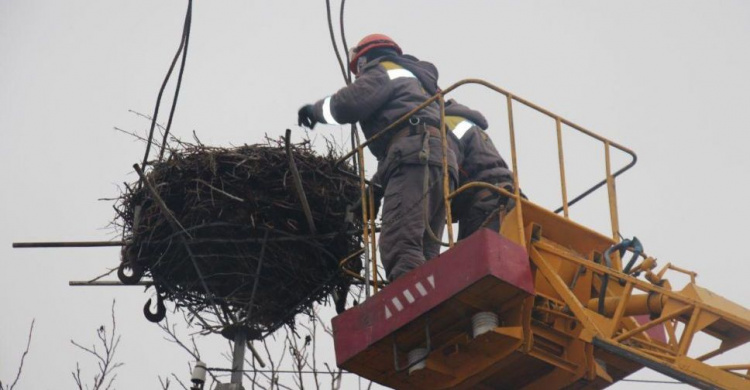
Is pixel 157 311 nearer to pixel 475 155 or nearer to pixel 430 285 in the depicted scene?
pixel 475 155

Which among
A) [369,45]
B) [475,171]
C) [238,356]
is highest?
[369,45]

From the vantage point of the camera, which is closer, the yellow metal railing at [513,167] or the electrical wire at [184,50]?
the yellow metal railing at [513,167]

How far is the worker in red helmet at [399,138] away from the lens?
8.24 meters

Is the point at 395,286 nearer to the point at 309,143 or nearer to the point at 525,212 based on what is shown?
the point at 525,212

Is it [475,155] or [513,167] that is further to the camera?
[475,155]

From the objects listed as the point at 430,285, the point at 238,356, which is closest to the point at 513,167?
Result: the point at 430,285

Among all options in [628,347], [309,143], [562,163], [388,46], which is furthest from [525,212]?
[309,143]

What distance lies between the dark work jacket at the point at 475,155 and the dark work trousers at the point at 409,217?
620mm

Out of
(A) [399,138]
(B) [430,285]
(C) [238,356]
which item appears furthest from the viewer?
(C) [238,356]

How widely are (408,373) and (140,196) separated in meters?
3.36

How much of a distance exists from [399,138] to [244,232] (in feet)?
5.93

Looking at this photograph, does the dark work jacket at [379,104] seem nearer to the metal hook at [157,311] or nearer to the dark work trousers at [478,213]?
the dark work trousers at [478,213]

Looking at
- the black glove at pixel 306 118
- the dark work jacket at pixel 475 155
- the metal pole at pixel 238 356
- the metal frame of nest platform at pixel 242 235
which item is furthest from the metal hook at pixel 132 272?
the dark work jacket at pixel 475 155

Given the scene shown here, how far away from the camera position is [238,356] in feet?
30.4
